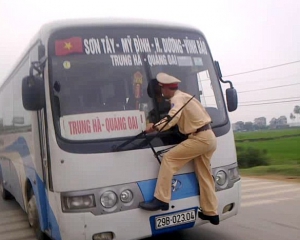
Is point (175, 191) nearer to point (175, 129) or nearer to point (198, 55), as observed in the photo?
point (175, 129)

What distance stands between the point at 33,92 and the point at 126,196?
56.4 inches

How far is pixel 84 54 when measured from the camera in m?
4.76

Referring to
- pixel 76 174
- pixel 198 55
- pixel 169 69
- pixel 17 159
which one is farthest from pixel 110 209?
pixel 17 159

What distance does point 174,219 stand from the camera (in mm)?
4691

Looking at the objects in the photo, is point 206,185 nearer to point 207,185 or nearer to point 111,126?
point 207,185

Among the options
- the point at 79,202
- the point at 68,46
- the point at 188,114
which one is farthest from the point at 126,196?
the point at 68,46

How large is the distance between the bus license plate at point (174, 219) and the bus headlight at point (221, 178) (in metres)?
0.48

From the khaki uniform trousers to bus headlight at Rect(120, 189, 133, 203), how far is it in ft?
0.87

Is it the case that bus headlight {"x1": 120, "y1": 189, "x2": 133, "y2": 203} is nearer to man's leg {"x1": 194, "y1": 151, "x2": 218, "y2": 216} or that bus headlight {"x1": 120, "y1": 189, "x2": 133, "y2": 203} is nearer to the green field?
man's leg {"x1": 194, "y1": 151, "x2": 218, "y2": 216}

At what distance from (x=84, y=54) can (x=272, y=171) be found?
12.4 m

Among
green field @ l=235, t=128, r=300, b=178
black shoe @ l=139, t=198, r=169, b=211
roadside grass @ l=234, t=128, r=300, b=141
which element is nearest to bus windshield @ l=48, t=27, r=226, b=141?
black shoe @ l=139, t=198, r=169, b=211

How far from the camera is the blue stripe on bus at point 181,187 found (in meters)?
4.61

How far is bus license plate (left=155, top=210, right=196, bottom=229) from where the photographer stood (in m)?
4.64

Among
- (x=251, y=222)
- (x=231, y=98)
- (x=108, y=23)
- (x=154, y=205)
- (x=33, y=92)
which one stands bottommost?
(x=251, y=222)
